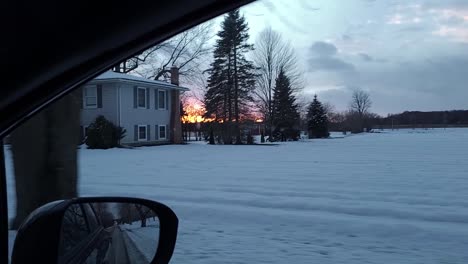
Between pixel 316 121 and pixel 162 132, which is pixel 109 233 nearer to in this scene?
pixel 162 132

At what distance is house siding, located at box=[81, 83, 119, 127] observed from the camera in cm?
3184

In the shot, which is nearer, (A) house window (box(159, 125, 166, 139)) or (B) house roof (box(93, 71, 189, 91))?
(B) house roof (box(93, 71, 189, 91))

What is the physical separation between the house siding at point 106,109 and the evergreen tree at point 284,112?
20097 millimetres

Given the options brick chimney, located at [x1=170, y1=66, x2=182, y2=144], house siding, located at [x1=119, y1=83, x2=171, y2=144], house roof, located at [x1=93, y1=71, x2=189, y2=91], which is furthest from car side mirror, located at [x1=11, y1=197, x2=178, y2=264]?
brick chimney, located at [x1=170, y1=66, x2=182, y2=144]

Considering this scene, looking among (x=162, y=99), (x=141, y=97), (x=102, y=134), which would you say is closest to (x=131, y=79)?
(x=141, y=97)

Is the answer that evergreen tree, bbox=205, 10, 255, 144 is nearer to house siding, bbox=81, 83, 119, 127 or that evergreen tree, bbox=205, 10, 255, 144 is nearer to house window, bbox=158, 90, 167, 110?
house window, bbox=158, 90, 167, 110

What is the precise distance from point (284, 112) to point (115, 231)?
161 feet

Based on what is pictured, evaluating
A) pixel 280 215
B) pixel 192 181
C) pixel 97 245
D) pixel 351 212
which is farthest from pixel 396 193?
pixel 97 245

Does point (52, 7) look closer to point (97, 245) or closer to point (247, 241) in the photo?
point (97, 245)

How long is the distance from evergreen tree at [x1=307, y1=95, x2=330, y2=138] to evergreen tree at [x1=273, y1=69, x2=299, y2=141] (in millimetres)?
10973

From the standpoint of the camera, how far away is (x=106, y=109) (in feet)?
106

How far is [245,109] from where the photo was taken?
146 feet

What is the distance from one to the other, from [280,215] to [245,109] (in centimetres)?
3611

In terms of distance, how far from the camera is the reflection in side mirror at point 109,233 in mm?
1675
